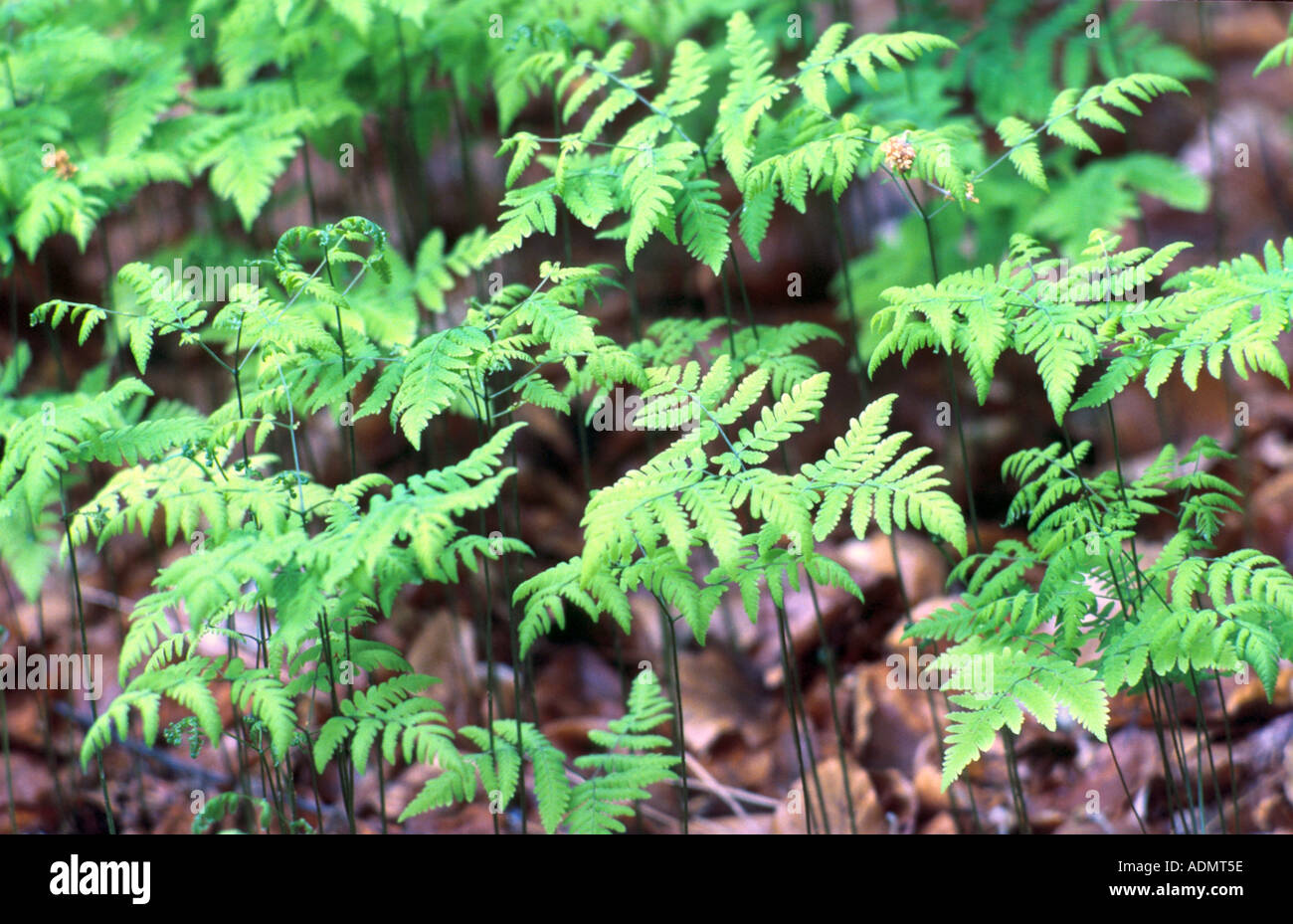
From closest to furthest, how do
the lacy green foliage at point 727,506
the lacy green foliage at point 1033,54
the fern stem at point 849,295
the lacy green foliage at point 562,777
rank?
the lacy green foliage at point 727,506 < the lacy green foliage at point 562,777 < the fern stem at point 849,295 < the lacy green foliage at point 1033,54

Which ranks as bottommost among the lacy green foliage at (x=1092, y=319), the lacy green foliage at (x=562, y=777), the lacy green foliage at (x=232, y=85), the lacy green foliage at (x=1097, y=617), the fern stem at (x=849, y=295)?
the lacy green foliage at (x=562, y=777)

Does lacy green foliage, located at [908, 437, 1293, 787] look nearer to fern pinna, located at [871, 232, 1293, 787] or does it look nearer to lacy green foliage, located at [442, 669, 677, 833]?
fern pinna, located at [871, 232, 1293, 787]

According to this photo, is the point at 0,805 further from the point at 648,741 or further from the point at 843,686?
the point at 843,686

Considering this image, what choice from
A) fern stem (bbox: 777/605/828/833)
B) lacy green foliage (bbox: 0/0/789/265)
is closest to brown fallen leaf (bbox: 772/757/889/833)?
fern stem (bbox: 777/605/828/833)

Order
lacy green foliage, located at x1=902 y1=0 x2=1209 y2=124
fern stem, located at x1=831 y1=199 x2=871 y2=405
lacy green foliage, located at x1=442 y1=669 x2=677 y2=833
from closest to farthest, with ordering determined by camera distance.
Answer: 1. lacy green foliage, located at x1=442 y1=669 x2=677 y2=833
2. fern stem, located at x1=831 y1=199 x2=871 y2=405
3. lacy green foliage, located at x1=902 y1=0 x2=1209 y2=124

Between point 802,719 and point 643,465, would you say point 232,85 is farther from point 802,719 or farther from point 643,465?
point 802,719

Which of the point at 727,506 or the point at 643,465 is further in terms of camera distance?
the point at 643,465

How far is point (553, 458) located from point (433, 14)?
1.70 m

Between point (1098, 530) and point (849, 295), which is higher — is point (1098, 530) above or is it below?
below

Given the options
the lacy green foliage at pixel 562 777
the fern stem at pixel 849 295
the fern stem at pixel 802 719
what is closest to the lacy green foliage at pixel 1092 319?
the fern stem at pixel 849 295

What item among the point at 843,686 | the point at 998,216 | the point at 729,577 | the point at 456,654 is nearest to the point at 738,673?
the point at 843,686

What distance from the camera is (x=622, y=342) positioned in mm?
4215

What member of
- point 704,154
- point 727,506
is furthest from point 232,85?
point 727,506

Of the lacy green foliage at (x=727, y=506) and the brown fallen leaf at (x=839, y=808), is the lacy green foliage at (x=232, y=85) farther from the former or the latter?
the brown fallen leaf at (x=839, y=808)
